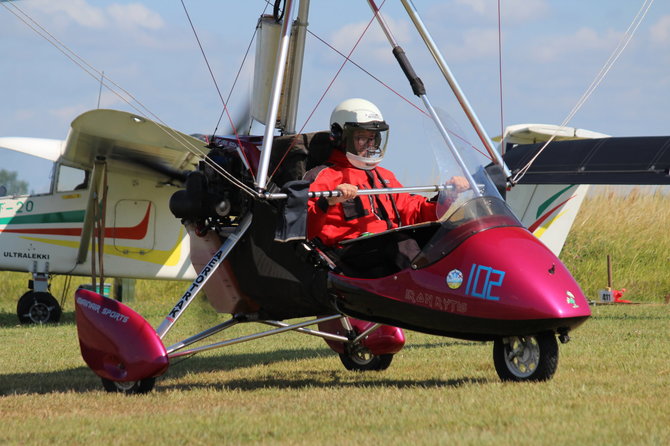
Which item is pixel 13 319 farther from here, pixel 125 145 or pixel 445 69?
pixel 445 69

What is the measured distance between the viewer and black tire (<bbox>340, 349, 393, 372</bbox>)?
25.8 feet

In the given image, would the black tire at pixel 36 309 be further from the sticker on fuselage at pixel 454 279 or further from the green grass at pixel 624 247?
the green grass at pixel 624 247

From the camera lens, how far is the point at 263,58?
817 cm

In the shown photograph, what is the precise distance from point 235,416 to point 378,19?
3.63 metres

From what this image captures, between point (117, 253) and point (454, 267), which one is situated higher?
point (454, 267)

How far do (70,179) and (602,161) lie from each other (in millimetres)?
7833

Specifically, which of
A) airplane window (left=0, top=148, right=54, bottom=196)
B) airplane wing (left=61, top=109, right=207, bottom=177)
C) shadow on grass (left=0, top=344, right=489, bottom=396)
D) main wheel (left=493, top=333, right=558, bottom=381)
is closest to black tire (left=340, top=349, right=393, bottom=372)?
shadow on grass (left=0, top=344, right=489, bottom=396)

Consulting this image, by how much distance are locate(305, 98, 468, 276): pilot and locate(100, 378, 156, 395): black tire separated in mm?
1578

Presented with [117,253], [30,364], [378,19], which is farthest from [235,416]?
[117,253]

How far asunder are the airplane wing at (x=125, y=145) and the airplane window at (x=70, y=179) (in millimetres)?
134

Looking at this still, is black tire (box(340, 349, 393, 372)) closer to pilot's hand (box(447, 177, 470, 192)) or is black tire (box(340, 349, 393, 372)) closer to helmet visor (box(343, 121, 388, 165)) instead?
helmet visor (box(343, 121, 388, 165))

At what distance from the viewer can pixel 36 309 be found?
13781 mm

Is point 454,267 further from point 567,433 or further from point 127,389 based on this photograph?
point 127,389

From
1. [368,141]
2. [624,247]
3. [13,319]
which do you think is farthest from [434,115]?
[624,247]
